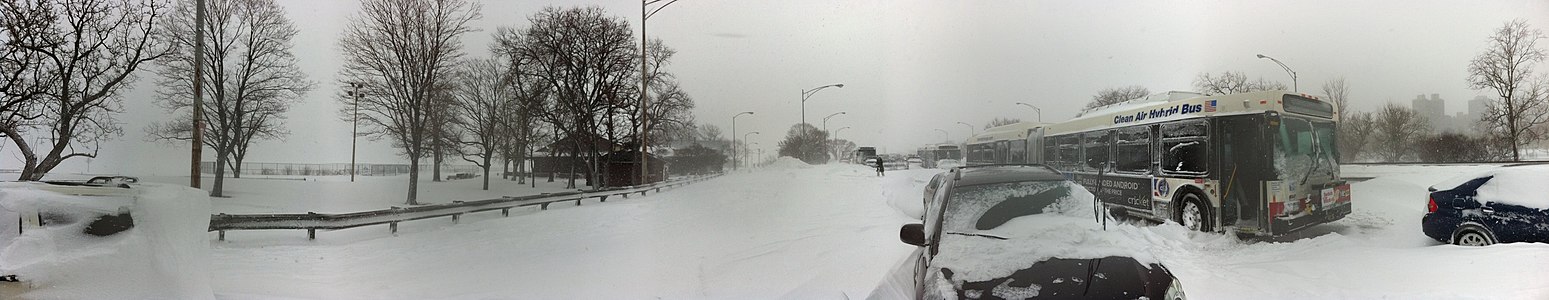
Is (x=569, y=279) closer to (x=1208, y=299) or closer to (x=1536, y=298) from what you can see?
(x=1208, y=299)

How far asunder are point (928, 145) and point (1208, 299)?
6.37ft

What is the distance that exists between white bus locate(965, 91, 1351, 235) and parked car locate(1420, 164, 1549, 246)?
108cm

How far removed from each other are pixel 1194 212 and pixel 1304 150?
0.67m

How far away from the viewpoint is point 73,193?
10.9 ft

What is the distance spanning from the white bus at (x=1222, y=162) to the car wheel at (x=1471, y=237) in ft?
4.27

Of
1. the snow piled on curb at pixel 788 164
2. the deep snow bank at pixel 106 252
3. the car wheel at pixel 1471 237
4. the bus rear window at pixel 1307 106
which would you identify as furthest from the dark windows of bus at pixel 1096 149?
the deep snow bank at pixel 106 252

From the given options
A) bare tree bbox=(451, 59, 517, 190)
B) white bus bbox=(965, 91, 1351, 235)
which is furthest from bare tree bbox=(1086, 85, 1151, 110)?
bare tree bbox=(451, 59, 517, 190)

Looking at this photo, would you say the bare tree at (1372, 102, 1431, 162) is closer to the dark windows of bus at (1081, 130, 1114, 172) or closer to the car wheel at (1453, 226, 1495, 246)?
the car wheel at (1453, 226, 1495, 246)

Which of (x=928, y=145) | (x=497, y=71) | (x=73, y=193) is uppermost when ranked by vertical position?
(x=497, y=71)

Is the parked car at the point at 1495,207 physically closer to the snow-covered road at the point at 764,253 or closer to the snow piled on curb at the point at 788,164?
the snow-covered road at the point at 764,253

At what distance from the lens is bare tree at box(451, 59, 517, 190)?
4.07 meters

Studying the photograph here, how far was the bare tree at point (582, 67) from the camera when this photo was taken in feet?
12.8

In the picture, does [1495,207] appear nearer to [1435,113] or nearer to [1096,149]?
[1435,113]

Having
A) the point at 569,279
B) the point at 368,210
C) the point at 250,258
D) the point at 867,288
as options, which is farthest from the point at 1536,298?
the point at 250,258
